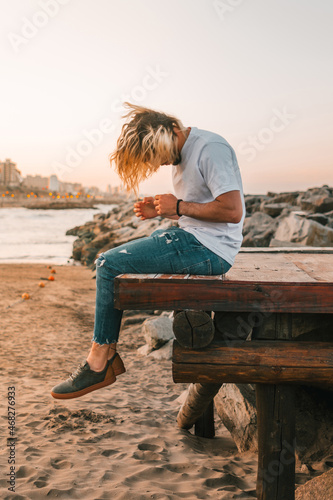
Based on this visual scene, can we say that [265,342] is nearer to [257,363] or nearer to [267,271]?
[257,363]

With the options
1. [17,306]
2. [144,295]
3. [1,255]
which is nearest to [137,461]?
[144,295]

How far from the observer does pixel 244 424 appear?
390 centimetres

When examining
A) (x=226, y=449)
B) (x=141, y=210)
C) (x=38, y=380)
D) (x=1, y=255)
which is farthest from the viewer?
(x=1, y=255)

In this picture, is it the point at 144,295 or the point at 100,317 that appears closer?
the point at 144,295

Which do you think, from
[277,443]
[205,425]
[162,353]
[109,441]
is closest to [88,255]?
[162,353]

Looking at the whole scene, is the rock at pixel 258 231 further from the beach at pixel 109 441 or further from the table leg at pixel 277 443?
the table leg at pixel 277 443

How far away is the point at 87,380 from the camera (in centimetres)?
302

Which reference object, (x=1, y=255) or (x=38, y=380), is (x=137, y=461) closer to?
(x=38, y=380)

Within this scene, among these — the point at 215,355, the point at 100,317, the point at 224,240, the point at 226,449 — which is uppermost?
the point at 224,240

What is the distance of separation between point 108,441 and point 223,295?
7.27 feet

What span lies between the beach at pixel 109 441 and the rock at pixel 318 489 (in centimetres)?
51

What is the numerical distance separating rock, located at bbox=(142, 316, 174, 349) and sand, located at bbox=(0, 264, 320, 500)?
12.0 inches

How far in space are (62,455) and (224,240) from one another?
7.21ft

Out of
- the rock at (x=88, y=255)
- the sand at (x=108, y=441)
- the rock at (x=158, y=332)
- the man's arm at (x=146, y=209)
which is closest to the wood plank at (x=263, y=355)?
the man's arm at (x=146, y=209)
